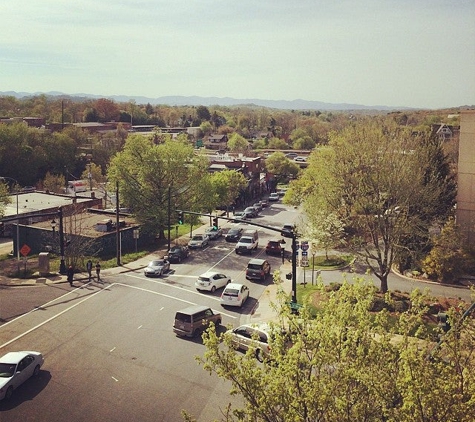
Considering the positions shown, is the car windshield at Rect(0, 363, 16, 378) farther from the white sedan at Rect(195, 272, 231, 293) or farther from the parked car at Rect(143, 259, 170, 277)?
the parked car at Rect(143, 259, 170, 277)

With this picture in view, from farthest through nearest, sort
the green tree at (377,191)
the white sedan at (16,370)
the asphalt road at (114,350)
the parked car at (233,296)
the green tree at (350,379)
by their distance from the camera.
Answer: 1. the green tree at (377,191)
2. the parked car at (233,296)
3. the white sedan at (16,370)
4. the asphalt road at (114,350)
5. the green tree at (350,379)

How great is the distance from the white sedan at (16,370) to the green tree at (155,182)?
1095 inches

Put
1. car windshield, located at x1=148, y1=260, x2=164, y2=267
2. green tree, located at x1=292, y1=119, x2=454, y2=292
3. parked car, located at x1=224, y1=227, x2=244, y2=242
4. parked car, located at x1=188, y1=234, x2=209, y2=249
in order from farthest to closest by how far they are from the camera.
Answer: parked car, located at x1=224, y1=227, x2=244, y2=242 → parked car, located at x1=188, y1=234, x2=209, y2=249 → car windshield, located at x1=148, y1=260, x2=164, y2=267 → green tree, located at x1=292, y1=119, x2=454, y2=292

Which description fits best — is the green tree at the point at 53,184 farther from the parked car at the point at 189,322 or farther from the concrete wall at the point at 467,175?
the concrete wall at the point at 467,175

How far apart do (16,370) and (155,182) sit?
3054cm

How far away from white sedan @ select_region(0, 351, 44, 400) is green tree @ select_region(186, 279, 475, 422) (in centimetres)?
1148

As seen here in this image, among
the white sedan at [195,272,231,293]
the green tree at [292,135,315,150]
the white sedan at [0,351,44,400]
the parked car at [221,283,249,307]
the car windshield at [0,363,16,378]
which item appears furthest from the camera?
the green tree at [292,135,315,150]

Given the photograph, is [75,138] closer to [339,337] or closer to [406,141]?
[406,141]

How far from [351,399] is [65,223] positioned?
130ft

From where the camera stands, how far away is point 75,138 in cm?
10369

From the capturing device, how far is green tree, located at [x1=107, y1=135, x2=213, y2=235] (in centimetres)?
4825

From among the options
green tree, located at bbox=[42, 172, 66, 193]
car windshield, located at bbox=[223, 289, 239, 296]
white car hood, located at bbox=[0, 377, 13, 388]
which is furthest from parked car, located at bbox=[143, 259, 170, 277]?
green tree, located at bbox=[42, 172, 66, 193]

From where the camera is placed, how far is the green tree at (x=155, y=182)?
158 ft

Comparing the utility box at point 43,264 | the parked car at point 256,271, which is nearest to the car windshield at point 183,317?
the parked car at point 256,271
